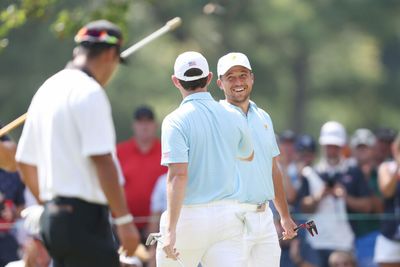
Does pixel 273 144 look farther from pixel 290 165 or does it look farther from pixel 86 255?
pixel 290 165

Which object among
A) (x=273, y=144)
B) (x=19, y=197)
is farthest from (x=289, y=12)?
(x=273, y=144)

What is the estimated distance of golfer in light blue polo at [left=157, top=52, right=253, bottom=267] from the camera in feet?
32.3

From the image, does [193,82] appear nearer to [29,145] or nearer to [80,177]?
[29,145]

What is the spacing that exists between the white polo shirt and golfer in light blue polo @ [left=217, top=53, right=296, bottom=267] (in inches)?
90.0

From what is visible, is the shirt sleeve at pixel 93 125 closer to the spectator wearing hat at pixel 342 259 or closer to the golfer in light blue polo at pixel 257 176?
the golfer in light blue polo at pixel 257 176

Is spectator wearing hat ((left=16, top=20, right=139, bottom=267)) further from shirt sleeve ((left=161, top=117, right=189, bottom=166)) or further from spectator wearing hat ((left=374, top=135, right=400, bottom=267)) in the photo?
spectator wearing hat ((left=374, top=135, right=400, bottom=267))

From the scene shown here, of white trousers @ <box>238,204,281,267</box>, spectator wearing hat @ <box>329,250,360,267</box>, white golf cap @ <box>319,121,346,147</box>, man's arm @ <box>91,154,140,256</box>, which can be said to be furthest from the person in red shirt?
man's arm @ <box>91,154,140,256</box>

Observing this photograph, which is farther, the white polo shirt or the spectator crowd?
the spectator crowd

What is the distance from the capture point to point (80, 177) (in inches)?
313

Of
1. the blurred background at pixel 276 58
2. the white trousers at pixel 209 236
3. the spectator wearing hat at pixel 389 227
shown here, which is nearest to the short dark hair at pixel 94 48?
the white trousers at pixel 209 236

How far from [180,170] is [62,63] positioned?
1894 centimetres

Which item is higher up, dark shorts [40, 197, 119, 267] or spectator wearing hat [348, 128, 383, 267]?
dark shorts [40, 197, 119, 267]

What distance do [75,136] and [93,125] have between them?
157mm

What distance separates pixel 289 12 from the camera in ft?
98.5
